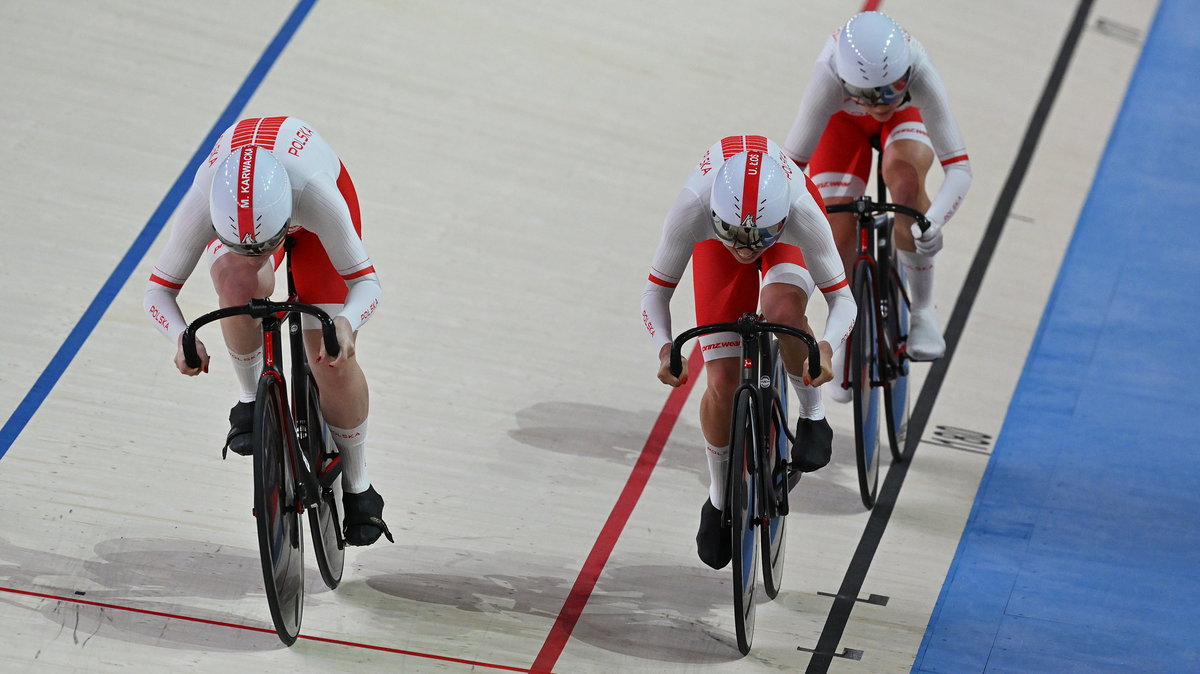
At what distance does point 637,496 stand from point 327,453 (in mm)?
1096

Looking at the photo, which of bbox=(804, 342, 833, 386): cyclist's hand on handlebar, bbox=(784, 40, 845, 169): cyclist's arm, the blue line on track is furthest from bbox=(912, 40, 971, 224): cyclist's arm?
the blue line on track

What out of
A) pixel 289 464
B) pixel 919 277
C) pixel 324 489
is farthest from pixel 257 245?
pixel 919 277

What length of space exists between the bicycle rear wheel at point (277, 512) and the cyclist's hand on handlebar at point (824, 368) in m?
1.19

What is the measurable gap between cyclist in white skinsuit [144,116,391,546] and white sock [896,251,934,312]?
1752 mm

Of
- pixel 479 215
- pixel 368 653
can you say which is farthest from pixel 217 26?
pixel 368 653

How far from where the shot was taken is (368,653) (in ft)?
12.2

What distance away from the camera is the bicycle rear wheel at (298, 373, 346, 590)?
3.63m

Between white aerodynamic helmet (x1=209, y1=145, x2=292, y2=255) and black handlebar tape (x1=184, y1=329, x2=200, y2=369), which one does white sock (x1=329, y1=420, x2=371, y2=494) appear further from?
white aerodynamic helmet (x1=209, y1=145, x2=292, y2=255)

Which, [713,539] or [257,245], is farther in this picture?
[713,539]

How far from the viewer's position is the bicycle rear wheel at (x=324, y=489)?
3.63 m

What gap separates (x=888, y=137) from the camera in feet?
15.1

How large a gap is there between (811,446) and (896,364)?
0.77 m

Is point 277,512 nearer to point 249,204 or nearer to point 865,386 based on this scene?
point 249,204

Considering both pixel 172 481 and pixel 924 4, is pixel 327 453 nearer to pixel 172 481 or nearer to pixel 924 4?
pixel 172 481
